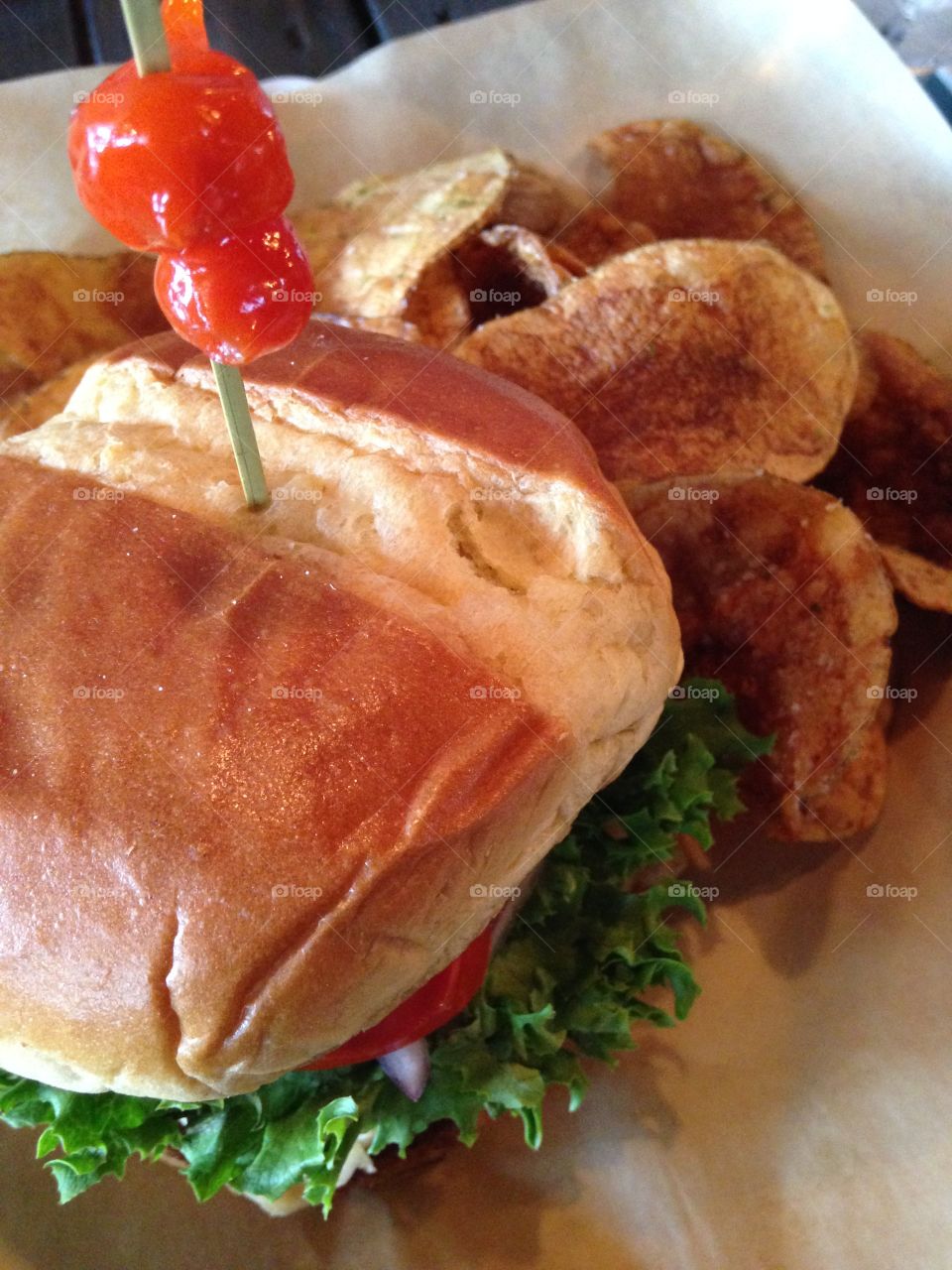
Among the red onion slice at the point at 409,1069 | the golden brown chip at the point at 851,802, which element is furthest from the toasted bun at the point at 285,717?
the golden brown chip at the point at 851,802

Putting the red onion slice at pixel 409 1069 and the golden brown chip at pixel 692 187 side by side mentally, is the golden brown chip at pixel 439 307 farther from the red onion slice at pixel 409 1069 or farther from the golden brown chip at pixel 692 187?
the red onion slice at pixel 409 1069

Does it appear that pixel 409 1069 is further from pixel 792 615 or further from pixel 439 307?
pixel 439 307

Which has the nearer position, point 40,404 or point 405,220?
point 40,404

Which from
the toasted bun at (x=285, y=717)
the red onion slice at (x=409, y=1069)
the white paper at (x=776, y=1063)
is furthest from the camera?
the white paper at (x=776, y=1063)

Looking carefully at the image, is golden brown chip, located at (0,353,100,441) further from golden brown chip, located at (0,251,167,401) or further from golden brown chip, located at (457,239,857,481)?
golden brown chip, located at (457,239,857,481)

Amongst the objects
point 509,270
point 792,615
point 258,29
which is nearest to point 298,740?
point 792,615

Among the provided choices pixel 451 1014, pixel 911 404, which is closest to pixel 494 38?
pixel 911 404
